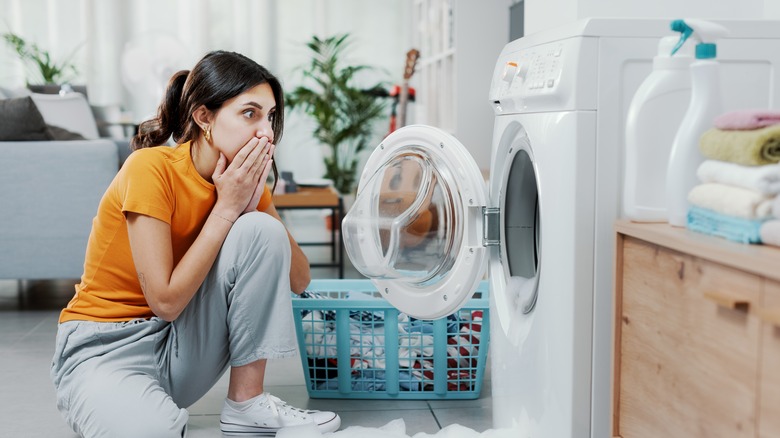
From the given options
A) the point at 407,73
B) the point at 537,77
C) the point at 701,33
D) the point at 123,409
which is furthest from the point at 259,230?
the point at 407,73

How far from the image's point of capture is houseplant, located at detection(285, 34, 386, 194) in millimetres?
6016

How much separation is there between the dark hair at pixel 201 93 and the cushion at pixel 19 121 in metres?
1.47

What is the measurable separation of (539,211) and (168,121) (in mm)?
805

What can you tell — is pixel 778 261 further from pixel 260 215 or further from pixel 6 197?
pixel 6 197

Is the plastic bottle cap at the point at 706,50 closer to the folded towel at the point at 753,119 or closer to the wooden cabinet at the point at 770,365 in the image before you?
the folded towel at the point at 753,119

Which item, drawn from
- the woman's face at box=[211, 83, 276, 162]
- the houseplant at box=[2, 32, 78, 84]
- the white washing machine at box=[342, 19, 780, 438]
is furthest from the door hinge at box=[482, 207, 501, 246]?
the houseplant at box=[2, 32, 78, 84]

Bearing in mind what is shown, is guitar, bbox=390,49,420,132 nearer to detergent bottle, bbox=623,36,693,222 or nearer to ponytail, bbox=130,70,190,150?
ponytail, bbox=130,70,190,150

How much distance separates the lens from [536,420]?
1.45 metres

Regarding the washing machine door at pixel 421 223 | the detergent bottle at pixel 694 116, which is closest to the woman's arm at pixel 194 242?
the washing machine door at pixel 421 223

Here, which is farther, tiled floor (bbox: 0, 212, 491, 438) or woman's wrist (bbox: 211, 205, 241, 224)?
tiled floor (bbox: 0, 212, 491, 438)

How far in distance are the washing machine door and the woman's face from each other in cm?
25

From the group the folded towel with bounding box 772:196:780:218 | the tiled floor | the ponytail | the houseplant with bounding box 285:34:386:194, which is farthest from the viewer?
the houseplant with bounding box 285:34:386:194

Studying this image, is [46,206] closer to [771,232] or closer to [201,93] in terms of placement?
[201,93]

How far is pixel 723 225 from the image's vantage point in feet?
3.35
